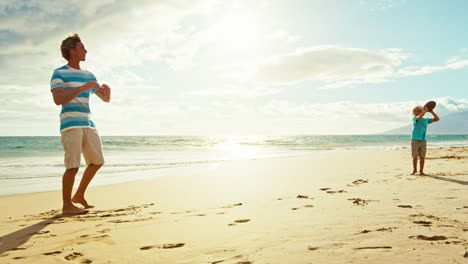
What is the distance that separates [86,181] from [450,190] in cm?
537

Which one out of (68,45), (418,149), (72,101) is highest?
(68,45)

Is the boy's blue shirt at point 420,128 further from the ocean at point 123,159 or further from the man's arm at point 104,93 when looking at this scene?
the man's arm at point 104,93

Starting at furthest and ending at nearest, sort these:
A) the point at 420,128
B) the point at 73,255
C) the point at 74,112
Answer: the point at 420,128, the point at 74,112, the point at 73,255

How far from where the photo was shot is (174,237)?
10.2 ft

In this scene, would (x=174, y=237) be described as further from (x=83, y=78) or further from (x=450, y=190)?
(x=450, y=190)

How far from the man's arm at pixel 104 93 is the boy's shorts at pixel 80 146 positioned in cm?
49

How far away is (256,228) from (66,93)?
2961mm

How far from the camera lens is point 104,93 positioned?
15.8 ft

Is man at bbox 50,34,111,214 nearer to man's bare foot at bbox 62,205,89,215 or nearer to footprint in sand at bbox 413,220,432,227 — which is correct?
man's bare foot at bbox 62,205,89,215

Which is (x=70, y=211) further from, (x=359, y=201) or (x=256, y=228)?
(x=359, y=201)

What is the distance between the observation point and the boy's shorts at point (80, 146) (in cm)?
445

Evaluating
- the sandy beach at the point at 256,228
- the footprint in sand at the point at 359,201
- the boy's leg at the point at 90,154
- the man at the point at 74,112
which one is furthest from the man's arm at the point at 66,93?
the footprint in sand at the point at 359,201

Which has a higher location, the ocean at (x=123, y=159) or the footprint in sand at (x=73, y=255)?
the footprint in sand at (x=73, y=255)

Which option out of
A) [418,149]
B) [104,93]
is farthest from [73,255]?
[418,149]
